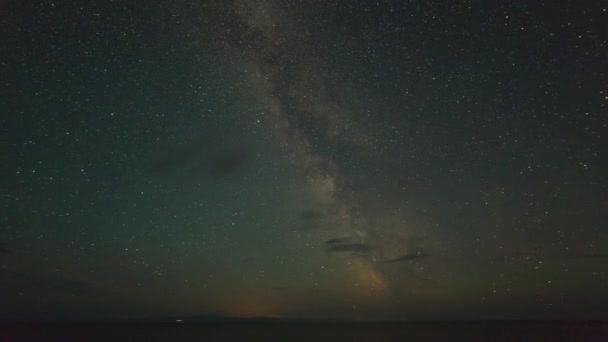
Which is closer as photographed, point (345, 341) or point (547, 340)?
point (547, 340)

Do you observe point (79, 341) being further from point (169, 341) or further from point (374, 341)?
point (374, 341)

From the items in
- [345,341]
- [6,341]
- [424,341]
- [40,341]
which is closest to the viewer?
[6,341]

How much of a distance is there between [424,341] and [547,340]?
37.8ft

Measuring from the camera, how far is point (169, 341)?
3975 centimetres

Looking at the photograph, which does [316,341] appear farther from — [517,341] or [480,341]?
[517,341]

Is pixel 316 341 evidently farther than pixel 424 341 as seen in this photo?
Yes

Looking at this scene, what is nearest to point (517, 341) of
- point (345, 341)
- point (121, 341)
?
point (345, 341)

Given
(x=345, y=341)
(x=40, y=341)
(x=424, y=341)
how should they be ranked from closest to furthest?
(x=40, y=341) < (x=424, y=341) < (x=345, y=341)

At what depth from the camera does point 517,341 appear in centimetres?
3809

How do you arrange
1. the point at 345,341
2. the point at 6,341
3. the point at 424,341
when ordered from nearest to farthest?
the point at 6,341 < the point at 424,341 < the point at 345,341

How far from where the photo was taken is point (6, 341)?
31984 millimetres

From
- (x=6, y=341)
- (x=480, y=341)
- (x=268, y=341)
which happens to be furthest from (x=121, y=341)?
(x=480, y=341)

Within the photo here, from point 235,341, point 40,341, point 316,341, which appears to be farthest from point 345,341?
point 40,341

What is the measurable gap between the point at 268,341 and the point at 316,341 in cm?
497
